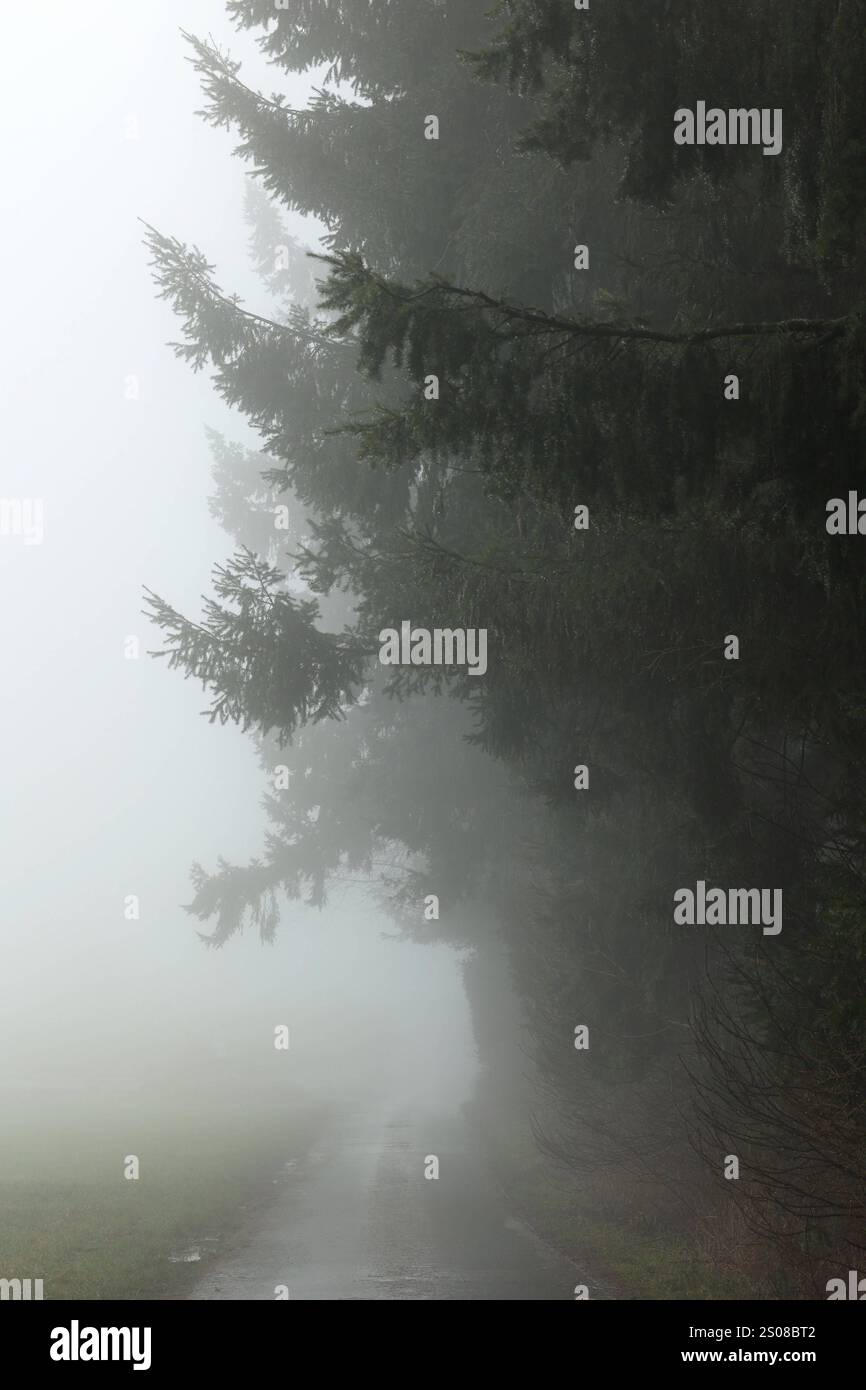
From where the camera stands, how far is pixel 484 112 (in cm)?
1448

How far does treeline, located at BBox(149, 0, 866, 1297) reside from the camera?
6.48 m

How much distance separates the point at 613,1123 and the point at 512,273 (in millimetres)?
11190

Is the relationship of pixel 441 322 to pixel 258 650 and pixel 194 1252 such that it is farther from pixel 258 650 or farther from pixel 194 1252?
pixel 194 1252

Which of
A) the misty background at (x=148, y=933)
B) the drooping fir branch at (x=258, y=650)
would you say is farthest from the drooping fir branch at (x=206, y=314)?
the misty background at (x=148, y=933)

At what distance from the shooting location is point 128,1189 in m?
16.2

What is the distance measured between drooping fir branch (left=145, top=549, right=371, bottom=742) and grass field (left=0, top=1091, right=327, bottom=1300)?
5743 mm

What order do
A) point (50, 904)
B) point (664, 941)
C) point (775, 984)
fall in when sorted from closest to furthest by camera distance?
1. point (775, 984)
2. point (664, 941)
3. point (50, 904)

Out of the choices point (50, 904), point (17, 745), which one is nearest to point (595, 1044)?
point (50, 904)

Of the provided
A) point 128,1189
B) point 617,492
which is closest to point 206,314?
point 617,492

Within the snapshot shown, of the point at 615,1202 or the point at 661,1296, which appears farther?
the point at 615,1202

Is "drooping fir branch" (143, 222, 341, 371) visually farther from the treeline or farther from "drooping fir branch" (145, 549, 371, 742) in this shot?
"drooping fir branch" (145, 549, 371, 742)

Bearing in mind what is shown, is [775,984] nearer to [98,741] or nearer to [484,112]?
[484,112]

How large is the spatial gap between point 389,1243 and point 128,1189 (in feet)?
17.7

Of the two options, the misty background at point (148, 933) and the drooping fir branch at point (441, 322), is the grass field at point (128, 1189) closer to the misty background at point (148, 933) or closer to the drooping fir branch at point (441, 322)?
the drooping fir branch at point (441, 322)
